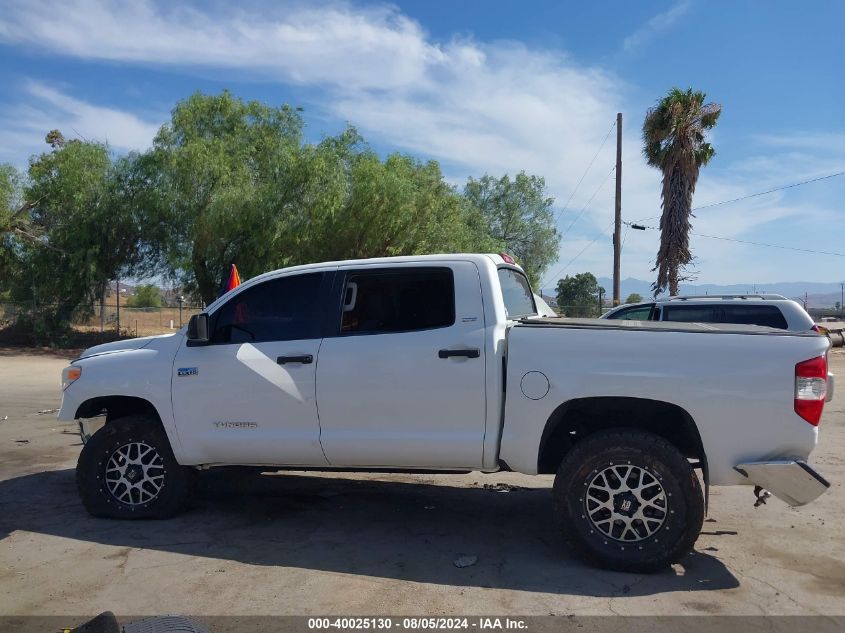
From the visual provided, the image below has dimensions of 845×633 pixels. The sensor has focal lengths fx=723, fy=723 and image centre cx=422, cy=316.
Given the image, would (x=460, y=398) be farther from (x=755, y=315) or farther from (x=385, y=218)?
(x=385, y=218)

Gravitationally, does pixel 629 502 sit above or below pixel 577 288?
below

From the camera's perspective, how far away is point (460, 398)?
4902 mm

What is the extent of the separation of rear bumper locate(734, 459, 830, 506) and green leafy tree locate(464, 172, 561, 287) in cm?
4280

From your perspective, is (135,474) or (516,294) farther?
(516,294)

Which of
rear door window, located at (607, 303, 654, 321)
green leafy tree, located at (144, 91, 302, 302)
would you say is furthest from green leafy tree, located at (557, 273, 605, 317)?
rear door window, located at (607, 303, 654, 321)

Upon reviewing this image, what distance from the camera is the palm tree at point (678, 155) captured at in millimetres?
24812

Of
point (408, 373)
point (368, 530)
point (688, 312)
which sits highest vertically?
point (688, 312)

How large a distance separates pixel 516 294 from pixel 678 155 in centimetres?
2129

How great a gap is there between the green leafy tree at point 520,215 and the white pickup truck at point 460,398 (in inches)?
1644

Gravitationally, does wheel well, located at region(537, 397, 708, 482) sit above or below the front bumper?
above

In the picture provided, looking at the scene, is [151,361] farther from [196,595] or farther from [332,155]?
[332,155]

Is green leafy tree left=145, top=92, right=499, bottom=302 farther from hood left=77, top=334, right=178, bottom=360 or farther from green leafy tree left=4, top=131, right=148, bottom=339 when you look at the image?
hood left=77, top=334, right=178, bottom=360

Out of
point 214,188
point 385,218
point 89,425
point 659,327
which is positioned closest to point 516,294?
point 659,327

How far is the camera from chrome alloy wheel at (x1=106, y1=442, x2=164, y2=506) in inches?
224
